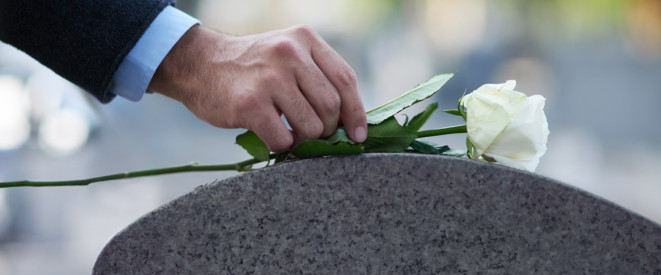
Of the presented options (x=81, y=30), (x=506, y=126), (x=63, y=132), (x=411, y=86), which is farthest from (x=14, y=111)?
(x=506, y=126)

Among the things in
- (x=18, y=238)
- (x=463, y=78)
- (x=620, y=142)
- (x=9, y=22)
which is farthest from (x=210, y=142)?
(x=9, y=22)

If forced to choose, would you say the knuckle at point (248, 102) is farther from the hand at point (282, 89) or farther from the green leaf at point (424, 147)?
the green leaf at point (424, 147)

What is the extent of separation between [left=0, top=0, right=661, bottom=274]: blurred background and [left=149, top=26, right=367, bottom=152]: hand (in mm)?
2703

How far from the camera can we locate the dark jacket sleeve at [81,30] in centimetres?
62

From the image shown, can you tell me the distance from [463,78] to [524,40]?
1.46ft

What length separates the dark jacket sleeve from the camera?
62 centimetres

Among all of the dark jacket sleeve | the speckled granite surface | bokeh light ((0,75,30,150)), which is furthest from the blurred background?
the speckled granite surface

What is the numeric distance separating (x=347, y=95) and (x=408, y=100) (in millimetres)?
63

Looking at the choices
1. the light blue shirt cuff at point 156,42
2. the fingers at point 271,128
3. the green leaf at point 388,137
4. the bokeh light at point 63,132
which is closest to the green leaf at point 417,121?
the green leaf at point 388,137

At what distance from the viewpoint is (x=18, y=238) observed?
3029mm

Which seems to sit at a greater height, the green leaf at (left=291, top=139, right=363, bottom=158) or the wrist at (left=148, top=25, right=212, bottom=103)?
the wrist at (left=148, top=25, right=212, bottom=103)

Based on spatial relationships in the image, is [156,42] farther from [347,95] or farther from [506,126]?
[506,126]

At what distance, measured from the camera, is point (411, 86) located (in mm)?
3963

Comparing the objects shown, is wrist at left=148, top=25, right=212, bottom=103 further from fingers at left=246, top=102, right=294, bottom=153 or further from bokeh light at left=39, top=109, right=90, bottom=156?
bokeh light at left=39, top=109, right=90, bottom=156
